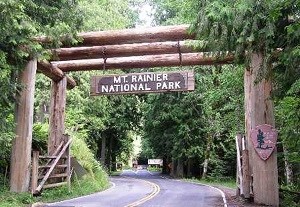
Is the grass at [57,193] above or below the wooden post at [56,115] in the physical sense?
below

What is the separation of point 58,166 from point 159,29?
6.40 m

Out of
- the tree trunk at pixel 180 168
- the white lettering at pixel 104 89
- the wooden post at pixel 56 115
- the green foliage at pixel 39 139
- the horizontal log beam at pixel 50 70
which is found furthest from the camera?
the tree trunk at pixel 180 168

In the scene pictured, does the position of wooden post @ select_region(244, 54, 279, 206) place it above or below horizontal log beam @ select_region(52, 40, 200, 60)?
below

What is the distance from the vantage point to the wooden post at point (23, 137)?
12516 millimetres

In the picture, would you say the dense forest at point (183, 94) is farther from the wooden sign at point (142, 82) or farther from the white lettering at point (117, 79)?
the white lettering at point (117, 79)

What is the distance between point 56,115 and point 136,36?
17.2 feet

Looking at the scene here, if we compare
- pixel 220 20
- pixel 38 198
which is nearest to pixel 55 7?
pixel 220 20

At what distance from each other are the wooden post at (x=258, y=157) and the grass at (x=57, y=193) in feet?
21.0

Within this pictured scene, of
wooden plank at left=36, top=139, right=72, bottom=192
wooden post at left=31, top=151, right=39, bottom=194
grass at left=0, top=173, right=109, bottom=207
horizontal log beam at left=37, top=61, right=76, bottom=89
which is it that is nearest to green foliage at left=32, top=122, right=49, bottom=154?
grass at left=0, top=173, right=109, bottom=207

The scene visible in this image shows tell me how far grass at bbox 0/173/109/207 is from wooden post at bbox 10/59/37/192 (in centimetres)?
45

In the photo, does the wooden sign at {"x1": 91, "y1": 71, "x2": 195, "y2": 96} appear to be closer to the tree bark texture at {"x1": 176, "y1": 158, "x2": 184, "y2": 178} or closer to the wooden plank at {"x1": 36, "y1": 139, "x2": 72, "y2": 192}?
→ the wooden plank at {"x1": 36, "y1": 139, "x2": 72, "y2": 192}

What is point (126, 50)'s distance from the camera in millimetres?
13039

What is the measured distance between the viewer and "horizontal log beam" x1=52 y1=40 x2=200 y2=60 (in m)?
Result: 12.9

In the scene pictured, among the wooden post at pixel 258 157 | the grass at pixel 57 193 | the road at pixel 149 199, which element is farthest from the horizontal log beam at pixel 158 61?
the grass at pixel 57 193
